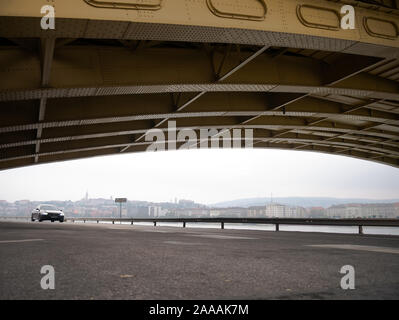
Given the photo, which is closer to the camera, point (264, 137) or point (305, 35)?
point (305, 35)

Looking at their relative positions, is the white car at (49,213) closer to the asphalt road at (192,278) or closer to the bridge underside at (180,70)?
the bridge underside at (180,70)

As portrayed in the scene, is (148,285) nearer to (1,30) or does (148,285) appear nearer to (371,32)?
(1,30)

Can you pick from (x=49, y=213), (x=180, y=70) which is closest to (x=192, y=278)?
(x=180, y=70)

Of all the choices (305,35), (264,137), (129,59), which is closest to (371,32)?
(305,35)

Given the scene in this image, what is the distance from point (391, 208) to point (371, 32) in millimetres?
215979

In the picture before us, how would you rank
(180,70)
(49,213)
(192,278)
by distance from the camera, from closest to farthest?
(192,278), (180,70), (49,213)

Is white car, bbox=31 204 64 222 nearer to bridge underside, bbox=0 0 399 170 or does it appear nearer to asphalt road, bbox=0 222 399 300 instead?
bridge underside, bbox=0 0 399 170

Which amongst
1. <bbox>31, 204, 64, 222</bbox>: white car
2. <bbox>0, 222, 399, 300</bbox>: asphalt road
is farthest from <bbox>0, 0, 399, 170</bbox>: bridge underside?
<bbox>31, 204, 64, 222</bbox>: white car

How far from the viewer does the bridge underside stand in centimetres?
1013

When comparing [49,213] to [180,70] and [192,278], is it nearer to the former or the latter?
[180,70]

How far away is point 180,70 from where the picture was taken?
1426cm

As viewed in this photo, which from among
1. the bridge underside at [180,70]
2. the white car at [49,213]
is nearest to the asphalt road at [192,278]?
the bridge underside at [180,70]

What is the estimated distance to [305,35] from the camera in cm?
1117

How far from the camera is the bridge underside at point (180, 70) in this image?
10133 mm
